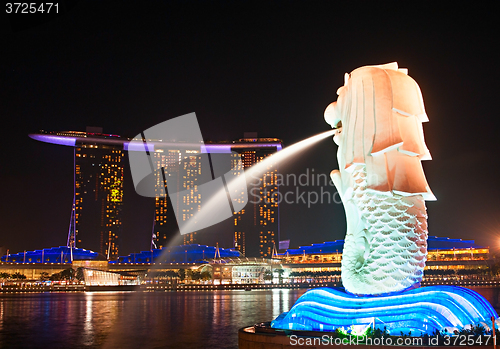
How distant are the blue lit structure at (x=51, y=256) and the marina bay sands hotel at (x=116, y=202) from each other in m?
7.96

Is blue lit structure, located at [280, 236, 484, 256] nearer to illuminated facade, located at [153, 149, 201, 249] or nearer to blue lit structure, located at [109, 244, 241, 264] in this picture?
blue lit structure, located at [109, 244, 241, 264]

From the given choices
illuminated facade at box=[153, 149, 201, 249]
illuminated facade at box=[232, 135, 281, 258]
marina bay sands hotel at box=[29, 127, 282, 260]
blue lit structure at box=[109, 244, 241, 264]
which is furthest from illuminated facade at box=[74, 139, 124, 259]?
illuminated facade at box=[232, 135, 281, 258]

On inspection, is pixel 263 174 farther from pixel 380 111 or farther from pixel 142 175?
pixel 380 111

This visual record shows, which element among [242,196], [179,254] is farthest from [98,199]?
[242,196]

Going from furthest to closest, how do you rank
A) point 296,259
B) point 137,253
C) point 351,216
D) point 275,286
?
point 137,253 → point 296,259 → point 275,286 → point 351,216

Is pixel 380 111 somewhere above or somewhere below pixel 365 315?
above

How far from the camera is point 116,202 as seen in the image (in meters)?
128

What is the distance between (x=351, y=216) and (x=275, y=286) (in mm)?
70028

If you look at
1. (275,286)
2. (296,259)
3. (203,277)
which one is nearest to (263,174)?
(296,259)

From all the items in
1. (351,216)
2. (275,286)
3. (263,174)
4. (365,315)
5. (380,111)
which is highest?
(263,174)

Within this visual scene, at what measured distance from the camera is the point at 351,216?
48.4 ft

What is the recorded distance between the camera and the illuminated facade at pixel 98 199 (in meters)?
123

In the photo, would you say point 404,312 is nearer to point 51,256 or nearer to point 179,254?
point 179,254

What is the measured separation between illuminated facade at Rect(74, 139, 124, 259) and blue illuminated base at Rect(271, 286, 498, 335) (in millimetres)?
115751
